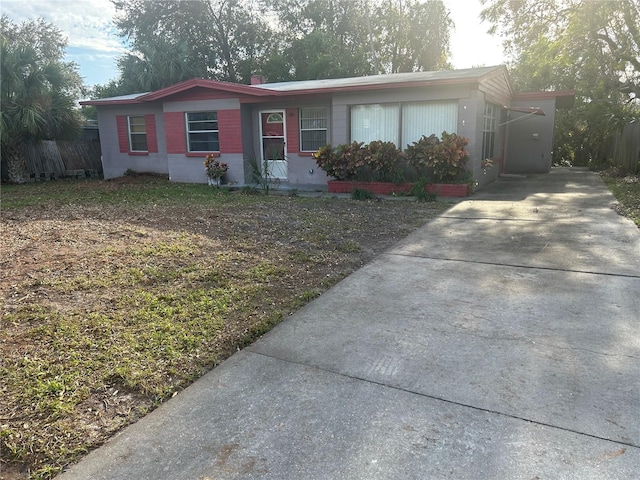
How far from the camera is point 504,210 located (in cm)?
904

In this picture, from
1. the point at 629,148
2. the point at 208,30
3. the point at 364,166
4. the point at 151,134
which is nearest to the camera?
the point at 364,166

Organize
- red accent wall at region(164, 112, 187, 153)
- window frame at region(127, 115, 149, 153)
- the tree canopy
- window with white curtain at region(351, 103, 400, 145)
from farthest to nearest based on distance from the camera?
1. the tree canopy
2. window frame at region(127, 115, 149, 153)
3. red accent wall at region(164, 112, 187, 153)
4. window with white curtain at region(351, 103, 400, 145)

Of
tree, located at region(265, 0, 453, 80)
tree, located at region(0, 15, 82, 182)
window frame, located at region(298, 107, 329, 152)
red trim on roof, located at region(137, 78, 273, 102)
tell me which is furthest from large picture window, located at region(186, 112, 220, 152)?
tree, located at region(265, 0, 453, 80)

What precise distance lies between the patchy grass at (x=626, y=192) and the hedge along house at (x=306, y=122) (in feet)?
9.59

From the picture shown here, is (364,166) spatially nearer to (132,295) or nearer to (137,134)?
(132,295)

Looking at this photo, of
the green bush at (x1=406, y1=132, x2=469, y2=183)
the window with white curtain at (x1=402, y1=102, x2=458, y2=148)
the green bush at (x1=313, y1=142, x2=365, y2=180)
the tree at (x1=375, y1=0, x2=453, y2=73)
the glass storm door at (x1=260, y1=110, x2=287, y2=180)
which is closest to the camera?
the green bush at (x1=406, y1=132, x2=469, y2=183)

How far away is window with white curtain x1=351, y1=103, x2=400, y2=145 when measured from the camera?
40.5 feet

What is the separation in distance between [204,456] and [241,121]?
12.5m

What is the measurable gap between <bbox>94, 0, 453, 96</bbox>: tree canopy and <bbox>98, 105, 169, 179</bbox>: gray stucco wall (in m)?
8.79

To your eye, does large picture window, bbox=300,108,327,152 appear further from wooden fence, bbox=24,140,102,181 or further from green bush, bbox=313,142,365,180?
wooden fence, bbox=24,140,102,181

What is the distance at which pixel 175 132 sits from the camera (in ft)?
48.4

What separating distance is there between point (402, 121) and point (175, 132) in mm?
7264

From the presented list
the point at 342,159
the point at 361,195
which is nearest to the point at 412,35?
the point at 342,159

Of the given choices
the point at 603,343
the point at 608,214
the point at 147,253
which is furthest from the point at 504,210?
the point at 147,253
